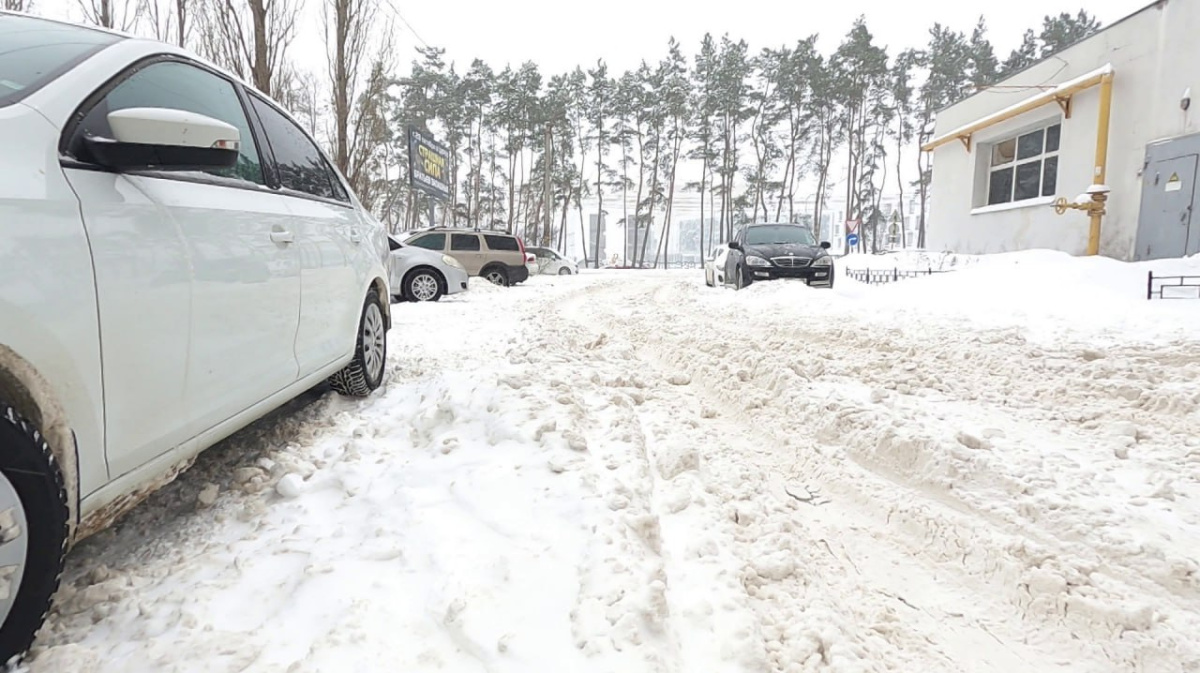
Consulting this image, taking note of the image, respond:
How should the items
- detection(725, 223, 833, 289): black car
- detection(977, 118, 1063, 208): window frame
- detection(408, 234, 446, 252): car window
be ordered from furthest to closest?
1. detection(408, 234, 446, 252): car window
2. detection(977, 118, 1063, 208): window frame
3. detection(725, 223, 833, 289): black car

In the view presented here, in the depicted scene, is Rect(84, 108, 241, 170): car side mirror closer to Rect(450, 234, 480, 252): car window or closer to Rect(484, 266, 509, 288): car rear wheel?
Rect(450, 234, 480, 252): car window

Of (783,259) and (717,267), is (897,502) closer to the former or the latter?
(783,259)

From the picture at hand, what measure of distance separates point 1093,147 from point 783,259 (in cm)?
674

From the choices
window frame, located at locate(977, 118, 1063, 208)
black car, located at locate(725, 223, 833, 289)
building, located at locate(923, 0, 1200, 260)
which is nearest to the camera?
building, located at locate(923, 0, 1200, 260)

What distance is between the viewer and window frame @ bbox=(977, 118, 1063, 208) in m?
14.1

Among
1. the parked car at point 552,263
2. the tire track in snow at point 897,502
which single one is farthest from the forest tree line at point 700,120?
the tire track in snow at point 897,502

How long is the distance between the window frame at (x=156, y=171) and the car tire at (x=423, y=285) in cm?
958

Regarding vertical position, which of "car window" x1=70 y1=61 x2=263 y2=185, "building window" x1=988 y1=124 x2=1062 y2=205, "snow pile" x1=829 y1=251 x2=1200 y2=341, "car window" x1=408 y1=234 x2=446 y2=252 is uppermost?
"building window" x1=988 y1=124 x2=1062 y2=205

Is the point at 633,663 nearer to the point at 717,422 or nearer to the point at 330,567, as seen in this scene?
the point at 330,567

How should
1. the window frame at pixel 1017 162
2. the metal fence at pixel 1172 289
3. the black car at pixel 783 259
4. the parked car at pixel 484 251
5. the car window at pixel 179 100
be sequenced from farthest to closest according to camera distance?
the parked car at pixel 484 251 → the window frame at pixel 1017 162 → the black car at pixel 783 259 → the metal fence at pixel 1172 289 → the car window at pixel 179 100

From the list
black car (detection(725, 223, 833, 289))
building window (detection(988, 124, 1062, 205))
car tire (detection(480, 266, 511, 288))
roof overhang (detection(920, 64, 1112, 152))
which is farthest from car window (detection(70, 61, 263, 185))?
building window (detection(988, 124, 1062, 205))

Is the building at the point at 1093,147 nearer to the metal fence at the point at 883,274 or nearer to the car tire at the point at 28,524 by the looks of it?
the metal fence at the point at 883,274

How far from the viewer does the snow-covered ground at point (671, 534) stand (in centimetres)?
167

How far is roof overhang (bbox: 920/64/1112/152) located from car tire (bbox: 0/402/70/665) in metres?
16.2
